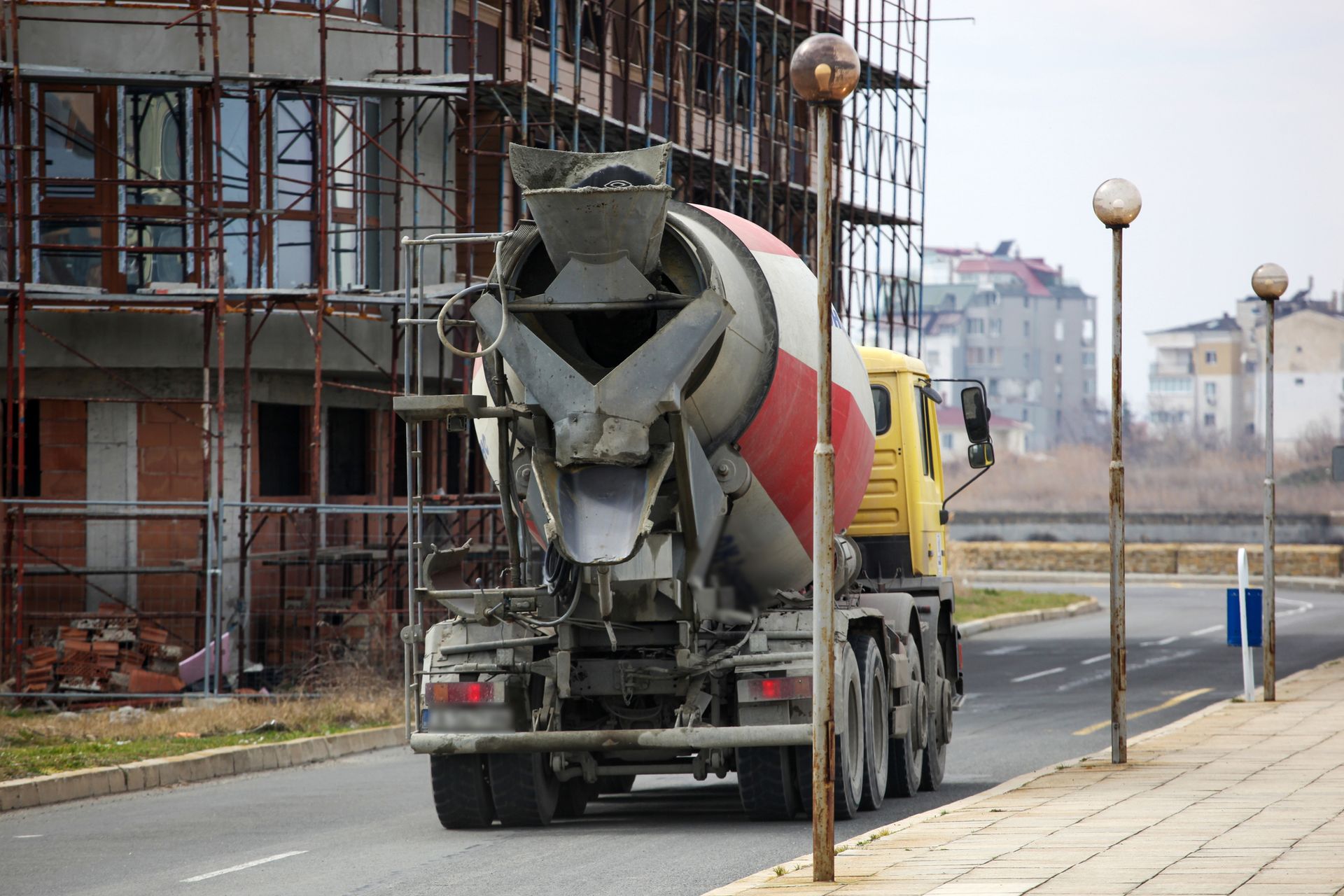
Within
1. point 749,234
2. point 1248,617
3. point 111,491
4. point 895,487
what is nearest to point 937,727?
point 895,487

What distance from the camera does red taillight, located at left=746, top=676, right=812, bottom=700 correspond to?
11.8 meters

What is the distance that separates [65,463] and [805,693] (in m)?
14.4

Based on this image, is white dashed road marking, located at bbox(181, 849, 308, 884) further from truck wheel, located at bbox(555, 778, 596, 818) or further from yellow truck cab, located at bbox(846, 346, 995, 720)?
yellow truck cab, located at bbox(846, 346, 995, 720)

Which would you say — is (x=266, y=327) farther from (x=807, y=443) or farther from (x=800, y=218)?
(x=800, y=218)

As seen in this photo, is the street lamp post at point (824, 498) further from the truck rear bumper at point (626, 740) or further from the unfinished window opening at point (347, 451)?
the unfinished window opening at point (347, 451)

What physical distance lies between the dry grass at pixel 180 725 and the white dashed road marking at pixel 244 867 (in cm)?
437

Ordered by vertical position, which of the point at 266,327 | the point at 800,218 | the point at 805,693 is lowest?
the point at 805,693

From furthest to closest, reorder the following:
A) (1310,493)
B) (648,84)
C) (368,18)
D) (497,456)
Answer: (1310,493) < (648,84) < (368,18) < (497,456)

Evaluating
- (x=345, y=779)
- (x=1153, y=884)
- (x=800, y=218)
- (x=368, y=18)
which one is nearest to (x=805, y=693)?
(x=1153, y=884)

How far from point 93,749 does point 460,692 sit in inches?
234

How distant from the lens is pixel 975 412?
16156 mm

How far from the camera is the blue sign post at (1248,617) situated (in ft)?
64.9

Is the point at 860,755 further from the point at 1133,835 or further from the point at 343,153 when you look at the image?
the point at 343,153

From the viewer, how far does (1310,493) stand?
8894 cm
